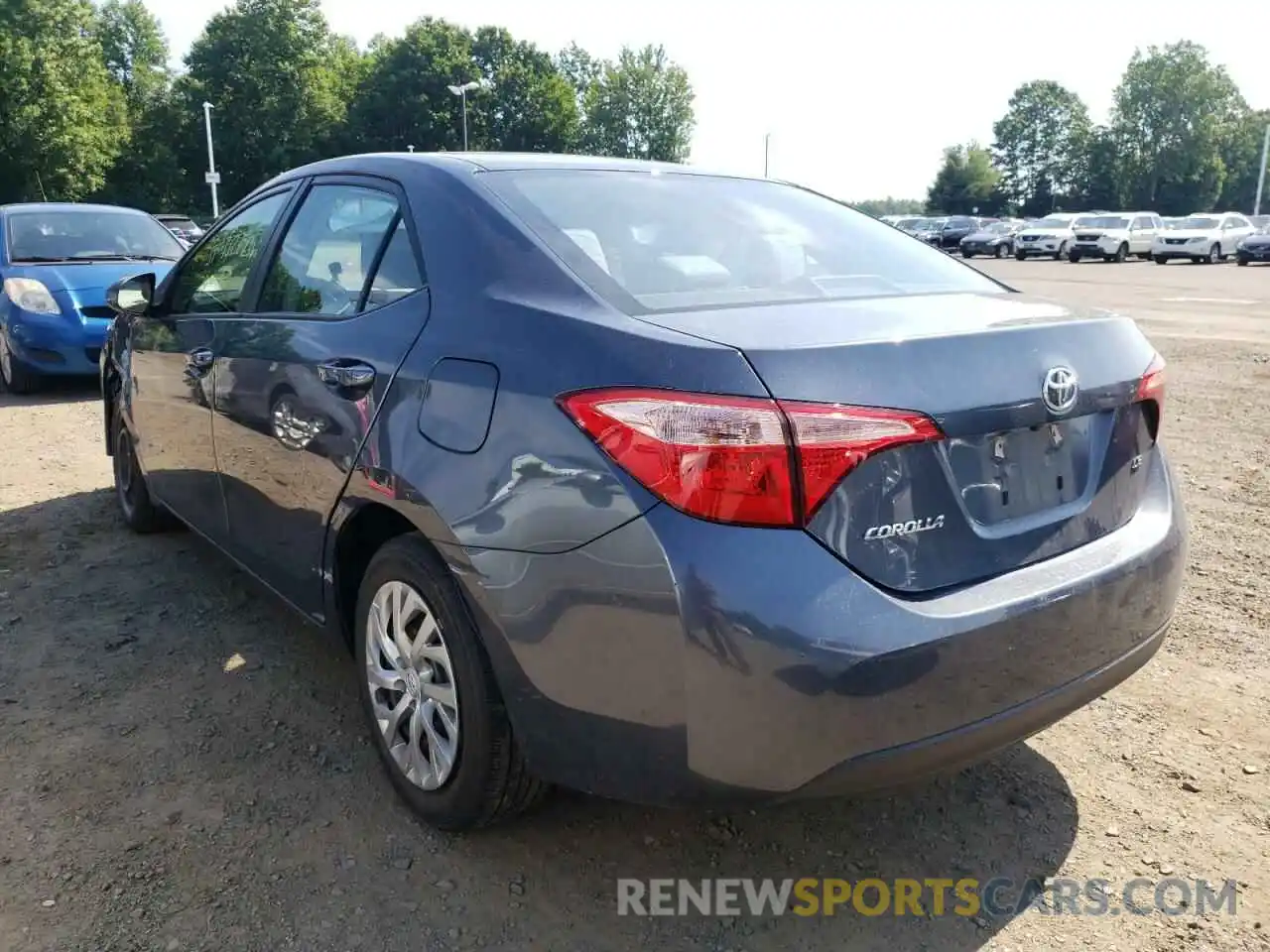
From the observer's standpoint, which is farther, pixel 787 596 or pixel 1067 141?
pixel 1067 141

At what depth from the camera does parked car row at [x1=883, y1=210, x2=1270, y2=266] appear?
31.8 metres

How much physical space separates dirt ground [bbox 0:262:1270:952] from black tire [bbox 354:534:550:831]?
0.13 metres

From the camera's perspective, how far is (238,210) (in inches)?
151

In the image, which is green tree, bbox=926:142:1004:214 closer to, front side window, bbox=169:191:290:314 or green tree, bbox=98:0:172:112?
green tree, bbox=98:0:172:112

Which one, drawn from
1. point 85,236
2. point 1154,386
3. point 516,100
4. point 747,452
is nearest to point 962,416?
point 747,452

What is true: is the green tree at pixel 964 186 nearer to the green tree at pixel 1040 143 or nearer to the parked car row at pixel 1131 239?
the green tree at pixel 1040 143

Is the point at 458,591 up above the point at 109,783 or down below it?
above

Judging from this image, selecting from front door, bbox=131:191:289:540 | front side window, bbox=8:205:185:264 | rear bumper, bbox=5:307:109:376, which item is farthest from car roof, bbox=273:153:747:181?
front side window, bbox=8:205:185:264

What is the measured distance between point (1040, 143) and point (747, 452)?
9196 cm

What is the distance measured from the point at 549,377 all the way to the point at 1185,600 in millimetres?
3017

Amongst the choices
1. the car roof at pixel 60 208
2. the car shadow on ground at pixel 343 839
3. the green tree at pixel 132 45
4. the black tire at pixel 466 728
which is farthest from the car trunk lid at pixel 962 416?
the green tree at pixel 132 45

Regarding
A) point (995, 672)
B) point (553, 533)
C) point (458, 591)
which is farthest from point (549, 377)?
point (995, 672)

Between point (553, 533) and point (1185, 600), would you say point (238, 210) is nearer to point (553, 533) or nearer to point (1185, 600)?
point (553, 533)

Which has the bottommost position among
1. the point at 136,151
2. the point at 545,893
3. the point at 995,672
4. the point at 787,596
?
the point at 545,893
